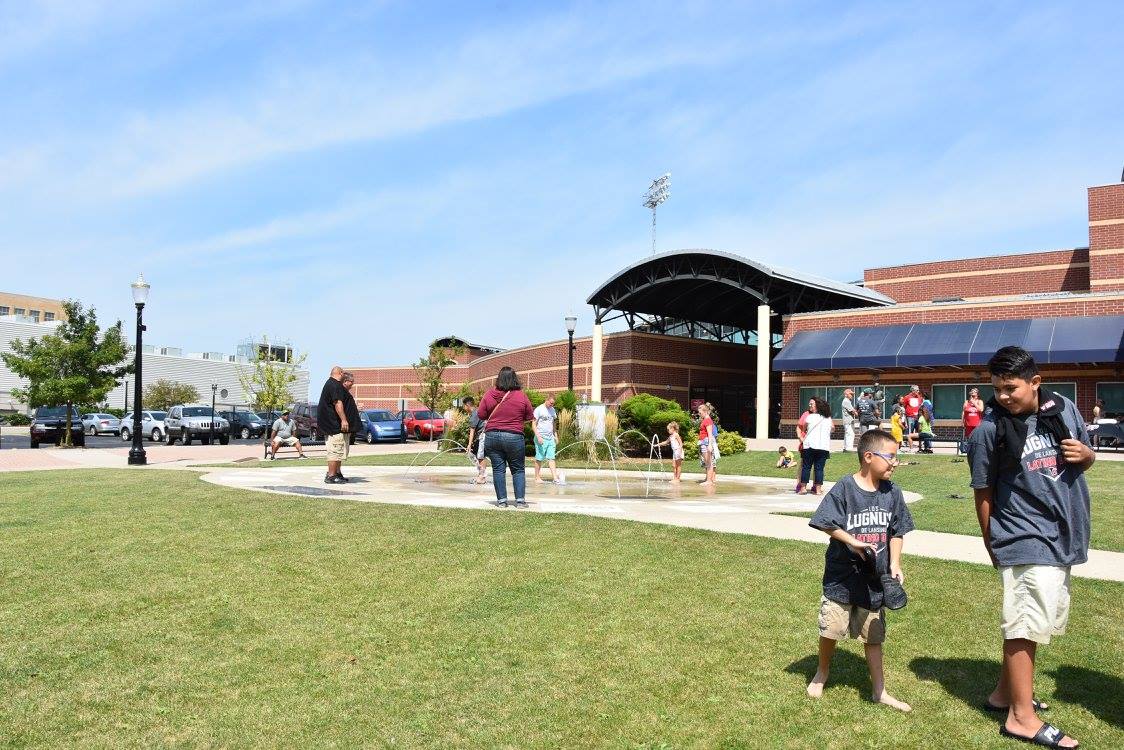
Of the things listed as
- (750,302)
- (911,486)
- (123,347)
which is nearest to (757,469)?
(911,486)

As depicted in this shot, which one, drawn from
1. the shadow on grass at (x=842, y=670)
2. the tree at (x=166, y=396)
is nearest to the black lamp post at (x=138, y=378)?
the shadow on grass at (x=842, y=670)

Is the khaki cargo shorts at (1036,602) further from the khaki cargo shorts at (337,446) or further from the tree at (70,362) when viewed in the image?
the tree at (70,362)

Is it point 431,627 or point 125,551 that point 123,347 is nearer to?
point 125,551

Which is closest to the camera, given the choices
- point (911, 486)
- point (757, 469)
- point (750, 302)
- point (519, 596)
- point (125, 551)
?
point (519, 596)

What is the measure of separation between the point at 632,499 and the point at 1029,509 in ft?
30.1

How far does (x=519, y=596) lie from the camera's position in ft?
21.0

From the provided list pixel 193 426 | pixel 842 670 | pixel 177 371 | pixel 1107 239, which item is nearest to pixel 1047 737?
pixel 842 670

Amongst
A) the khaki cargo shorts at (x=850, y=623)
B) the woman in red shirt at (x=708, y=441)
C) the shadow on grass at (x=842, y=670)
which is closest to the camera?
the khaki cargo shorts at (x=850, y=623)

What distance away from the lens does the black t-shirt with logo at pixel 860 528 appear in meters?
4.47

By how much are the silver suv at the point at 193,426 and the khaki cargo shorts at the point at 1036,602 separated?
36725mm

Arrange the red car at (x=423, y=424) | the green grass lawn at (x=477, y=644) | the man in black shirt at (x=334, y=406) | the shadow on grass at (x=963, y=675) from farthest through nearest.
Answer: the red car at (x=423, y=424), the man in black shirt at (x=334, y=406), the shadow on grass at (x=963, y=675), the green grass lawn at (x=477, y=644)

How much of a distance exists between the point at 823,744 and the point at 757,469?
1705 cm

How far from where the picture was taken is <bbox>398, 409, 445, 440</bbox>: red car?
133 feet

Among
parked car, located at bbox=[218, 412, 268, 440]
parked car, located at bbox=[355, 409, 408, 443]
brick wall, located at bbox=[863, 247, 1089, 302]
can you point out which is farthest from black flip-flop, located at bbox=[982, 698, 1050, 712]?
brick wall, located at bbox=[863, 247, 1089, 302]
